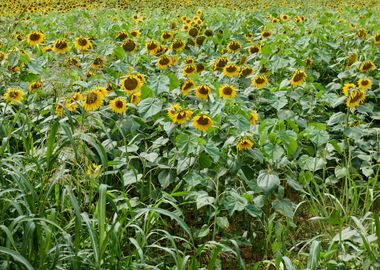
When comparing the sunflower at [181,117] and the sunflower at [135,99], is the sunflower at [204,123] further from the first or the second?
the sunflower at [135,99]

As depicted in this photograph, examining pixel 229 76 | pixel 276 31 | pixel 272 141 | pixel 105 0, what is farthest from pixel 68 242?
pixel 105 0

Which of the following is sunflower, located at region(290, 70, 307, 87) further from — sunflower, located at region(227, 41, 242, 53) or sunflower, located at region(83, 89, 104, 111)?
sunflower, located at region(83, 89, 104, 111)

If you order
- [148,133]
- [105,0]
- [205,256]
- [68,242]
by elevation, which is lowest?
[105,0]

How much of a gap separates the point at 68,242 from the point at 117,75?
5.43ft

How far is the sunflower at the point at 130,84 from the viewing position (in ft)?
9.10

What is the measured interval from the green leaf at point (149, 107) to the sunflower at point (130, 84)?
0.08 m

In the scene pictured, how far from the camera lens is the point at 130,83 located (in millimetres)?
2783

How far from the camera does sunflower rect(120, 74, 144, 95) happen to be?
9.10ft

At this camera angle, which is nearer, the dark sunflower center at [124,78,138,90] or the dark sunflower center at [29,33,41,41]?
the dark sunflower center at [124,78,138,90]

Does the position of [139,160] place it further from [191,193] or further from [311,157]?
[311,157]

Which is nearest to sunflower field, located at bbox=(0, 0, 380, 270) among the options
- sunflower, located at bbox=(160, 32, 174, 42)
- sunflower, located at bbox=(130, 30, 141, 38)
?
sunflower, located at bbox=(160, 32, 174, 42)

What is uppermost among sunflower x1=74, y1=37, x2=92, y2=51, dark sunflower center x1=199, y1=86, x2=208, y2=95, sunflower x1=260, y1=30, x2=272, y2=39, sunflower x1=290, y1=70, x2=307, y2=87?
sunflower x1=74, y1=37, x2=92, y2=51

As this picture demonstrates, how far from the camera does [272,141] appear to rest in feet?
8.24

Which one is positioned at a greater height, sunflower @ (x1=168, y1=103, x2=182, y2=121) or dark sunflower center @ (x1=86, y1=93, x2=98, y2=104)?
dark sunflower center @ (x1=86, y1=93, x2=98, y2=104)
